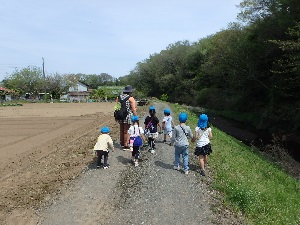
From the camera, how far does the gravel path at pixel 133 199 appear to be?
5992 mm

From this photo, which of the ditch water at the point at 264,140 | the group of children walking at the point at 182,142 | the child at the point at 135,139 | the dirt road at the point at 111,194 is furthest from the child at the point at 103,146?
the ditch water at the point at 264,140

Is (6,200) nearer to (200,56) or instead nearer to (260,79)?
(260,79)

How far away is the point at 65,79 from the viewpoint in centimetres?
10738

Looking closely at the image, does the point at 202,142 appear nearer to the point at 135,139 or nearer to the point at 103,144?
the point at 135,139

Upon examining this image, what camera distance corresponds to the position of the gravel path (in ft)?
19.7

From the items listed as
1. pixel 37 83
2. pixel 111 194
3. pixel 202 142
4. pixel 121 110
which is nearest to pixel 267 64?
pixel 121 110

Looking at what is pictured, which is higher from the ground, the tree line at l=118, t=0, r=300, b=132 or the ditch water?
the tree line at l=118, t=0, r=300, b=132

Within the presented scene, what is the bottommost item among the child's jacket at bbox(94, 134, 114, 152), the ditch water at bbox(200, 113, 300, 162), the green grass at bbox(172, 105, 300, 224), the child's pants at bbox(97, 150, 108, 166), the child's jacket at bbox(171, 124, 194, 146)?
the ditch water at bbox(200, 113, 300, 162)

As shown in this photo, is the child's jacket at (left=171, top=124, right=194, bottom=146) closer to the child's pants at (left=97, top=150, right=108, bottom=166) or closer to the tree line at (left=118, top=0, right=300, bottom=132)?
the child's pants at (left=97, top=150, right=108, bottom=166)

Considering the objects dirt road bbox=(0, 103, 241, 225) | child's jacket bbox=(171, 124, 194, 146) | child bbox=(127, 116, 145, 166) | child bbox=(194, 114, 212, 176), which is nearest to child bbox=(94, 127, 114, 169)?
dirt road bbox=(0, 103, 241, 225)

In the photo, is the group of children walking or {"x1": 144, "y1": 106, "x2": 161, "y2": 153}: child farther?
{"x1": 144, "y1": 106, "x2": 161, "y2": 153}: child

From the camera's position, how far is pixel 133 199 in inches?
268

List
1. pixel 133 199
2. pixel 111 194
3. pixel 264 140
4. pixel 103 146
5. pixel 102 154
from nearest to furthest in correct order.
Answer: pixel 133 199 → pixel 111 194 → pixel 103 146 → pixel 102 154 → pixel 264 140

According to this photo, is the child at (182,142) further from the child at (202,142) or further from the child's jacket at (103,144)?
the child's jacket at (103,144)
